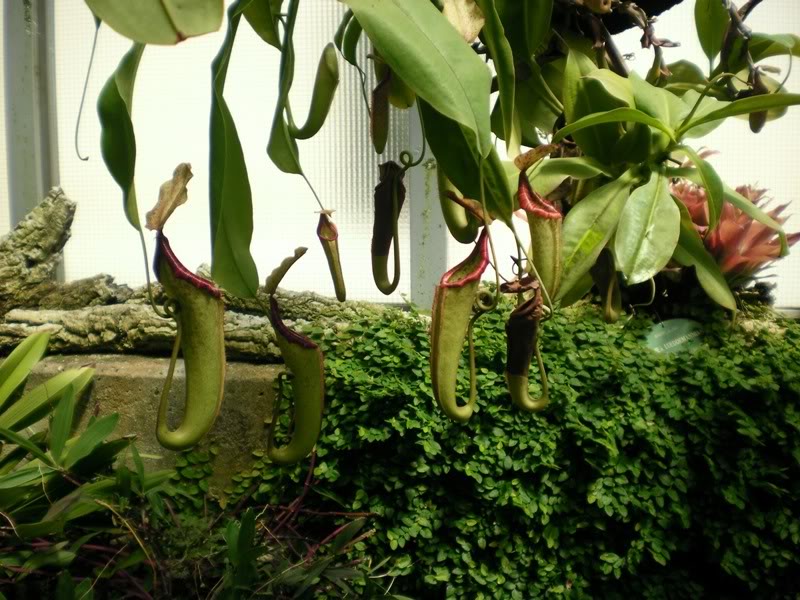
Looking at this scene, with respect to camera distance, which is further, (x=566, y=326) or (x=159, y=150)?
(x=159, y=150)

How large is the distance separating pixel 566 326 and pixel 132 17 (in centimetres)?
114

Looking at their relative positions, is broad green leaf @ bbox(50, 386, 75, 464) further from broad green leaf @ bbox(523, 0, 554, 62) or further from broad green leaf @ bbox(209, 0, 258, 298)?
broad green leaf @ bbox(523, 0, 554, 62)

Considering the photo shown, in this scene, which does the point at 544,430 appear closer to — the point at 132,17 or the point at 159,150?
the point at 132,17

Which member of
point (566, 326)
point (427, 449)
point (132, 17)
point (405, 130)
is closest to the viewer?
point (132, 17)

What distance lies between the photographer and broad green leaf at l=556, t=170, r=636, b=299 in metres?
0.61

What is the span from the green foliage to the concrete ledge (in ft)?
0.55

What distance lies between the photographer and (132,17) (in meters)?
0.29

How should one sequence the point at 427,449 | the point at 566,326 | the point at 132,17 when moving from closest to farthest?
1. the point at 132,17
2. the point at 427,449
3. the point at 566,326

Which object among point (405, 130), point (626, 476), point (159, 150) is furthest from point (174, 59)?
point (626, 476)

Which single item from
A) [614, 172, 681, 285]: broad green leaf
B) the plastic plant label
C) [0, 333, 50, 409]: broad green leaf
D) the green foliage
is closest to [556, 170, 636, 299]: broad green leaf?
[614, 172, 681, 285]: broad green leaf

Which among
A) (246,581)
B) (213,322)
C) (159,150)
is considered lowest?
(246,581)

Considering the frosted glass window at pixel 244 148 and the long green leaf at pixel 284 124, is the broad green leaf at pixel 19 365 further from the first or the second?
the long green leaf at pixel 284 124

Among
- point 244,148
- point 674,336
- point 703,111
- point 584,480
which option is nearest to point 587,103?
point 703,111

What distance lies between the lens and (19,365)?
1.21m
